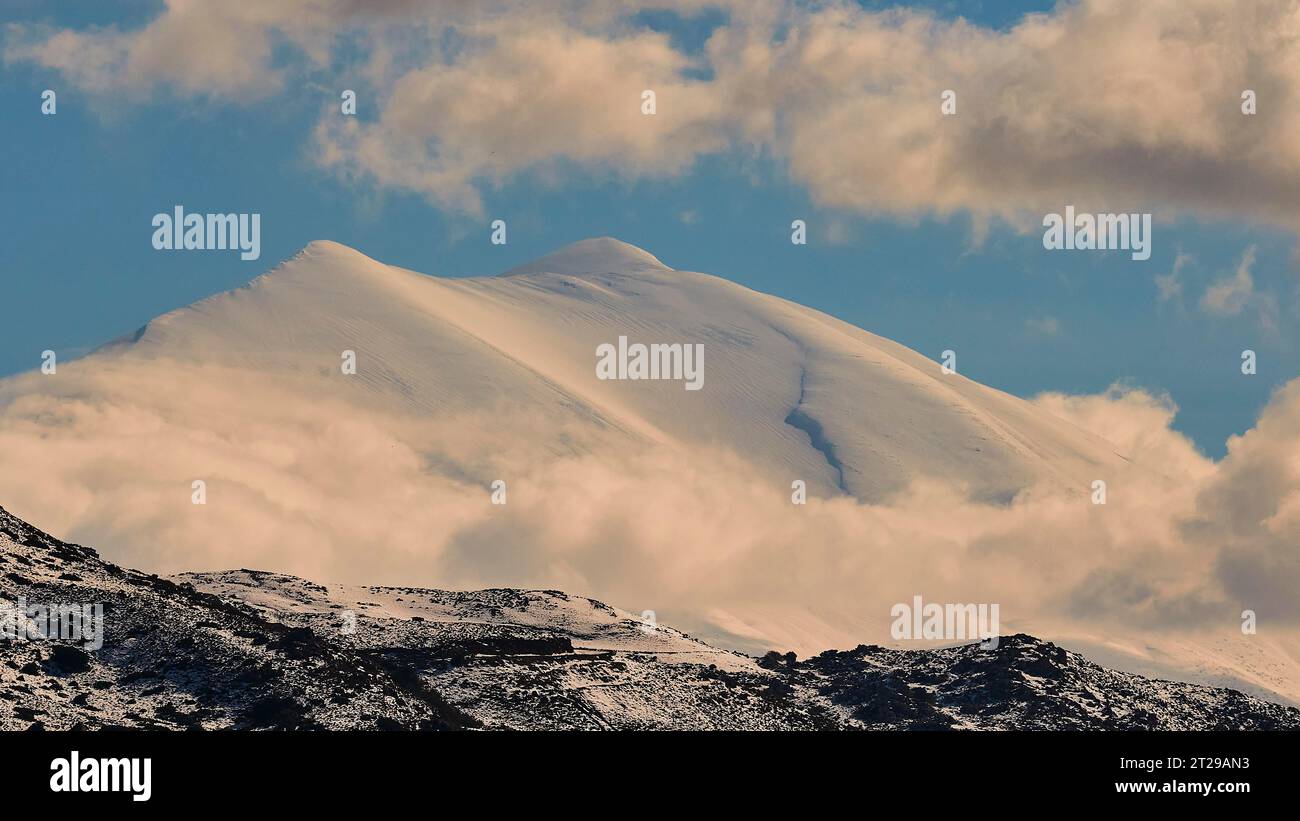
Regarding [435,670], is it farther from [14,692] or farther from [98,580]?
[14,692]

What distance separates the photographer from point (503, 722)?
6545 inches
